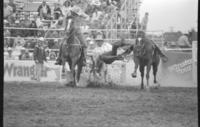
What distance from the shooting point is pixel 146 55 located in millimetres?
5191

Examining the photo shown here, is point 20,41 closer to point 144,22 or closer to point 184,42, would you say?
point 144,22

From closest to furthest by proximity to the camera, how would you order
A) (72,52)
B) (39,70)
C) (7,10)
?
(7,10)
(39,70)
(72,52)

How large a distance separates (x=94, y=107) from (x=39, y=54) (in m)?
0.74

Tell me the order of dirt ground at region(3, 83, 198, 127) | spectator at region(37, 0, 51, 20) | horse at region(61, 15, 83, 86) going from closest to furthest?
dirt ground at region(3, 83, 198, 127), spectator at region(37, 0, 51, 20), horse at region(61, 15, 83, 86)

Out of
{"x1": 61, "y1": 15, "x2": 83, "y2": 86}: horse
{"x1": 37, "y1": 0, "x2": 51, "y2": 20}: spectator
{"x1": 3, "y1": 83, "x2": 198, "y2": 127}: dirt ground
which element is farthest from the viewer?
{"x1": 61, "y1": 15, "x2": 83, "y2": 86}: horse

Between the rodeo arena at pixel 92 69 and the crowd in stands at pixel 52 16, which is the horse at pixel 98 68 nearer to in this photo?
the rodeo arena at pixel 92 69

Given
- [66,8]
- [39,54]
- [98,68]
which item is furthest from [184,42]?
[39,54]

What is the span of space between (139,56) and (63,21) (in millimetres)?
846

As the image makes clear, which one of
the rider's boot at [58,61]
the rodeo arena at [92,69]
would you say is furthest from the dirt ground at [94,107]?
the rider's boot at [58,61]

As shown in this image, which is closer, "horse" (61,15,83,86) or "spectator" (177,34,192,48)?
"spectator" (177,34,192,48)

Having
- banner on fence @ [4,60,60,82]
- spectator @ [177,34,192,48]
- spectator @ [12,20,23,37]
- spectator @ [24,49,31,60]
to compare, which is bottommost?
banner on fence @ [4,60,60,82]

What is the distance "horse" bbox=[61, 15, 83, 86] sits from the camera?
16.4 feet

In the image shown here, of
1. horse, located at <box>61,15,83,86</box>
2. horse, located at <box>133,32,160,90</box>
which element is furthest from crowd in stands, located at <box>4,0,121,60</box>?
horse, located at <box>133,32,160,90</box>

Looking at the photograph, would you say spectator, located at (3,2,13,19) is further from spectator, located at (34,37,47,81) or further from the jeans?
the jeans
